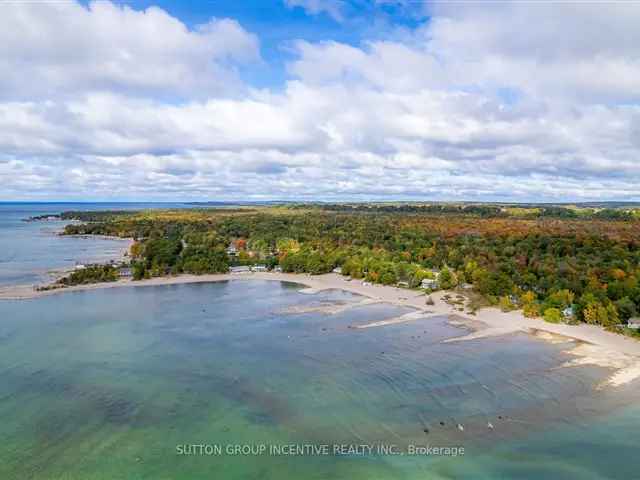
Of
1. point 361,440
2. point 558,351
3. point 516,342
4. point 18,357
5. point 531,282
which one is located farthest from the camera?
point 531,282

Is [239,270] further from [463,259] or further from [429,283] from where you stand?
[463,259]

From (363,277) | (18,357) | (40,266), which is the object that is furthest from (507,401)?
(40,266)

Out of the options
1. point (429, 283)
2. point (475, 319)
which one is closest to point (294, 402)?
point (475, 319)

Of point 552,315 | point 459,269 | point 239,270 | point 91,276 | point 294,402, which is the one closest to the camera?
point 294,402

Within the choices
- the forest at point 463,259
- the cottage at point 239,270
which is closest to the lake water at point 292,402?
the forest at point 463,259

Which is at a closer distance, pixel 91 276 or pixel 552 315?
pixel 552 315

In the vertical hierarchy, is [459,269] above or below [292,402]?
above

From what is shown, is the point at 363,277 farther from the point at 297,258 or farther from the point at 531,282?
the point at 531,282
